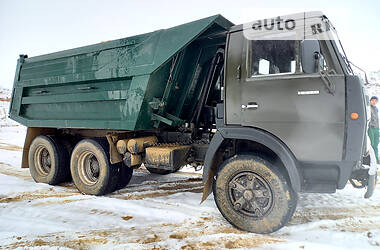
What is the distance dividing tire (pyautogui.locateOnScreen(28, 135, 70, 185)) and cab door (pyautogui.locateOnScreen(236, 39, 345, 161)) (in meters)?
4.11

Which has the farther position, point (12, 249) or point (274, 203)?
point (274, 203)

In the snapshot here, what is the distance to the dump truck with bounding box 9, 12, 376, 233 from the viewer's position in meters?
2.79

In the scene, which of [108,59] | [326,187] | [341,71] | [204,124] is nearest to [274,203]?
[326,187]

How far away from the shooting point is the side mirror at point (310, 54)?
2.54 m

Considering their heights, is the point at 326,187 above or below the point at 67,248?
above

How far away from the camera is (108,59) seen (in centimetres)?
439

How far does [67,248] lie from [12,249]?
567 mm

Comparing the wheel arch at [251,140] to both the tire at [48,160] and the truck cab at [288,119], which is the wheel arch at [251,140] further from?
the tire at [48,160]

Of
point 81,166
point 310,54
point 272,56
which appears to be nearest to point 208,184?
point 272,56

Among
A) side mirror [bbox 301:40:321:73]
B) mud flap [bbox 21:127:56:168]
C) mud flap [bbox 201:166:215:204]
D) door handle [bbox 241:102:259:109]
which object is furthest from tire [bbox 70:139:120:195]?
side mirror [bbox 301:40:321:73]

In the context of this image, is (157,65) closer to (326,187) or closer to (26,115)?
(326,187)

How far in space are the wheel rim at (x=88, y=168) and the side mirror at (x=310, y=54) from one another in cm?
403

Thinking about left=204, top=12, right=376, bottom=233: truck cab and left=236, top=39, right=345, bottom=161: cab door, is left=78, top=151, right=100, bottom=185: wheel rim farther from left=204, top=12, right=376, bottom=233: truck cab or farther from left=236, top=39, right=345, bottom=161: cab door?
left=236, top=39, right=345, bottom=161: cab door

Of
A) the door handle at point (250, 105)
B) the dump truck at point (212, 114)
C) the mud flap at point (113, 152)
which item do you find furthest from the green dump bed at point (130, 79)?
the door handle at point (250, 105)
